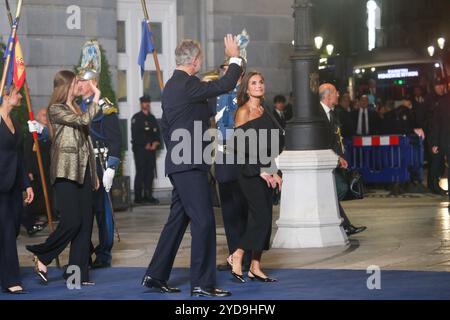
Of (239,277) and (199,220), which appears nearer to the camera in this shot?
(199,220)

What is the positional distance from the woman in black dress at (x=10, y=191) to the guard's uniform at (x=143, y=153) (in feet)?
33.1

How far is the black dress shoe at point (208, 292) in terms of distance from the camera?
10727mm

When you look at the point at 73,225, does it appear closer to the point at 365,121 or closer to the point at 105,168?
the point at 105,168

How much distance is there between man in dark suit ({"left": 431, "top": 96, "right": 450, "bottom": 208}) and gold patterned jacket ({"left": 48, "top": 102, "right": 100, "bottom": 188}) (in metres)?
8.62

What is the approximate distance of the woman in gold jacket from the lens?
11812 mm

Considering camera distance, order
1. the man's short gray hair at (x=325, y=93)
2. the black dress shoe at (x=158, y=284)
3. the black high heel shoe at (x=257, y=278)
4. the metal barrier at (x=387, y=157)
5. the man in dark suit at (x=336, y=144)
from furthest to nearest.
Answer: the metal barrier at (x=387, y=157) < the man's short gray hair at (x=325, y=93) < the man in dark suit at (x=336, y=144) < the black high heel shoe at (x=257, y=278) < the black dress shoe at (x=158, y=284)

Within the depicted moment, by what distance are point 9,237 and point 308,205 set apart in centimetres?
398

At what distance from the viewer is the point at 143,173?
21.9 m

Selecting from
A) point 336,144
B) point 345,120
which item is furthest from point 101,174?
point 345,120

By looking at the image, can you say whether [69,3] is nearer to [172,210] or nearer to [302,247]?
[302,247]

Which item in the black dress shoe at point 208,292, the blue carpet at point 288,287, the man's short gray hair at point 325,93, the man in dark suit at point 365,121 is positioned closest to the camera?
the blue carpet at point 288,287

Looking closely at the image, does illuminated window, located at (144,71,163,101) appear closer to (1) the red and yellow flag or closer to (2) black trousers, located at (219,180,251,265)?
(1) the red and yellow flag

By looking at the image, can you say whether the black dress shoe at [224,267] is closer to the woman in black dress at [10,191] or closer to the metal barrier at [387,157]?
the woman in black dress at [10,191]

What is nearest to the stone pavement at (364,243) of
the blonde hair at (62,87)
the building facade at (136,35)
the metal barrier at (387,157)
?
the blonde hair at (62,87)
